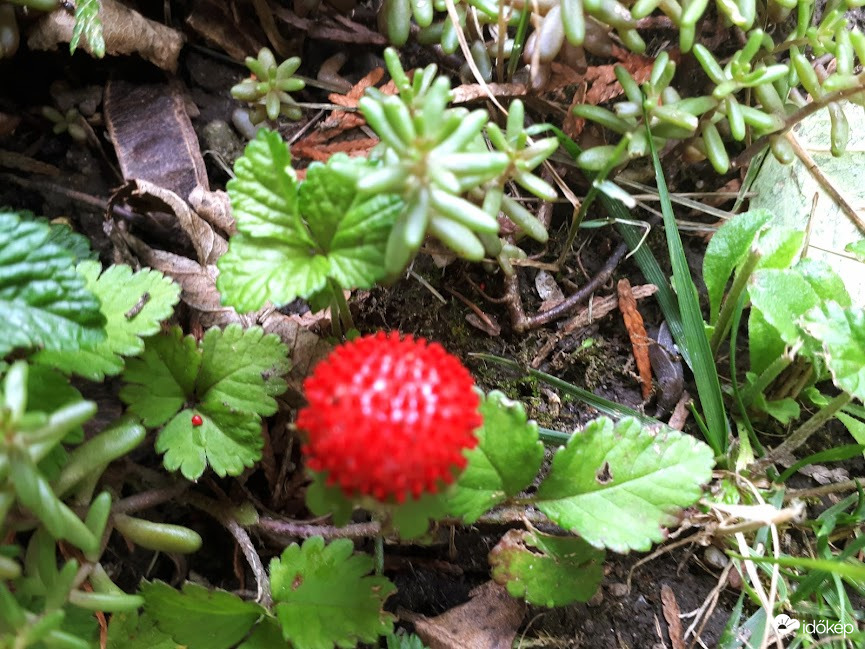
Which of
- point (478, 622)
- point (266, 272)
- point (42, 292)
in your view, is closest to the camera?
point (42, 292)

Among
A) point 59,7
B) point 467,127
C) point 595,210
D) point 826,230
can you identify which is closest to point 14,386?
point 467,127

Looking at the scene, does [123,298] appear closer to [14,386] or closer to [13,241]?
[13,241]

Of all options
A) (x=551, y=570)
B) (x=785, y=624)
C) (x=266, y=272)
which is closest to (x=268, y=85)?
(x=266, y=272)

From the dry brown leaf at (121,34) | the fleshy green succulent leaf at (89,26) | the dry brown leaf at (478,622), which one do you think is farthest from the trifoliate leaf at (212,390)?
the dry brown leaf at (121,34)

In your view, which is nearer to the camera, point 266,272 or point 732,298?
point 266,272

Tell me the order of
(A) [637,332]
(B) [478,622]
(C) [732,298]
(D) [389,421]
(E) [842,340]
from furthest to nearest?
1. (A) [637,332]
2. (C) [732,298]
3. (B) [478,622]
4. (E) [842,340]
5. (D) [389,421]

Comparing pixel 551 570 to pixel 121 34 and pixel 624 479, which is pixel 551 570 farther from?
pixel 121 34
